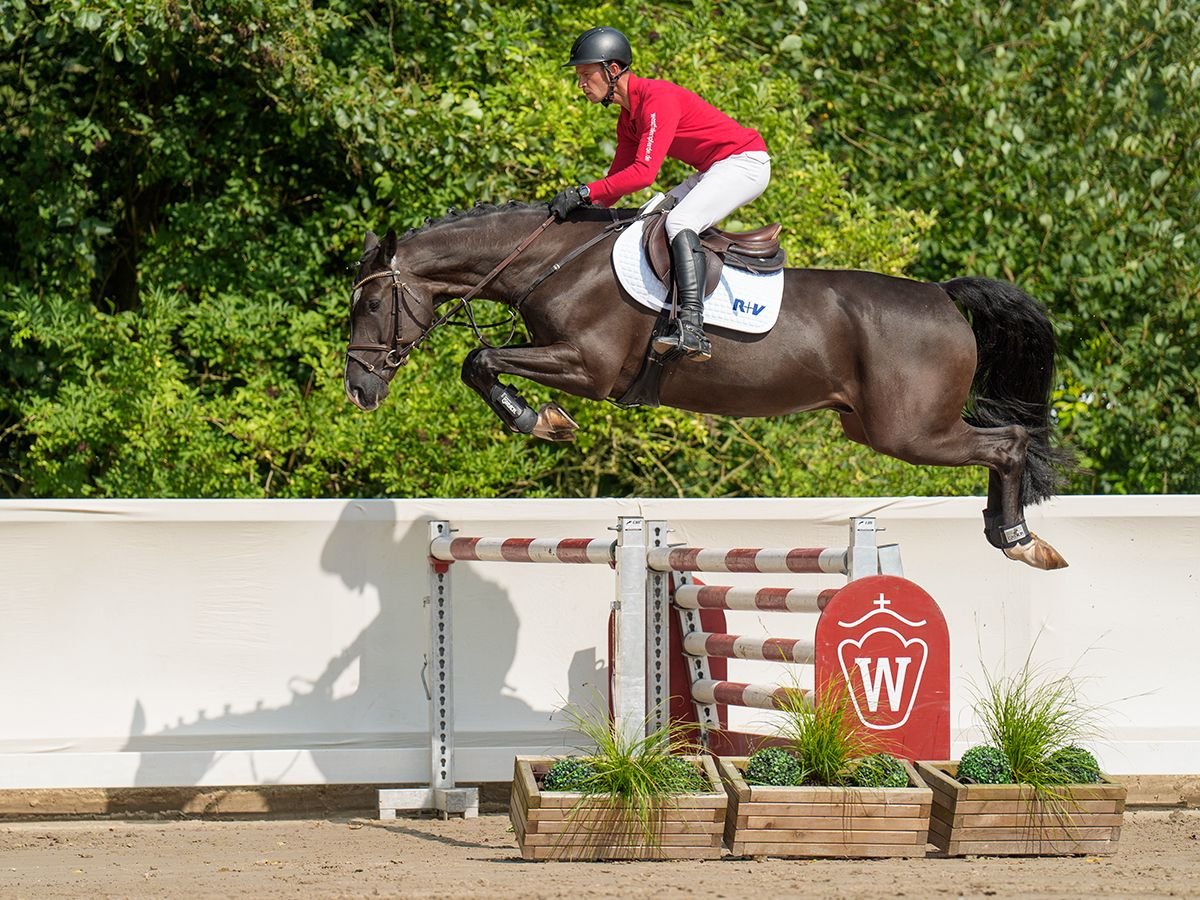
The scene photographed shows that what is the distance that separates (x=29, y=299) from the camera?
1010 cm

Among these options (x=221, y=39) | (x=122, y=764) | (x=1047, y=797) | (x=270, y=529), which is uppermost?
(x=221, y=39)

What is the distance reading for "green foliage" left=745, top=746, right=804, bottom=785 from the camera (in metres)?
4.70

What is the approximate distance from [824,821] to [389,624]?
2454 mm

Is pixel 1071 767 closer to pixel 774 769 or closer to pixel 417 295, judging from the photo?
pixel 774 769

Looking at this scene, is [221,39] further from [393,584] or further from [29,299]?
[393,584]

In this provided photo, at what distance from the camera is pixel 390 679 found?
21.4 feet

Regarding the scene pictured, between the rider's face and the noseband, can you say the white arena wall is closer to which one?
the noseband

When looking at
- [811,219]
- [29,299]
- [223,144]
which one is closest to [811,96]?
[811,219]

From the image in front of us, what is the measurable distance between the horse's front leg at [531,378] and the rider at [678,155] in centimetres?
32

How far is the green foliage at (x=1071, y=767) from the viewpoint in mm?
4848

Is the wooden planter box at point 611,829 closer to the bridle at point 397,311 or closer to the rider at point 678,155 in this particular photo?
the rider at point 678,155

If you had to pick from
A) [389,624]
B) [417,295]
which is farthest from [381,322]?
[389,624]

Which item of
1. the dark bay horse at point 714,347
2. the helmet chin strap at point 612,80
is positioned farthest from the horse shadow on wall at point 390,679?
the helmet chin strap at point 612,80

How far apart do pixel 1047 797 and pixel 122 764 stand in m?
A: 3.52
